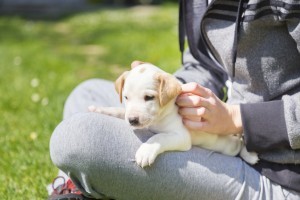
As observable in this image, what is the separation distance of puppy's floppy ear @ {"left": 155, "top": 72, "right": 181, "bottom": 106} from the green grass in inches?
34.5

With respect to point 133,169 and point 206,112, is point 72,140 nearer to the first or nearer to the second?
point 133,169

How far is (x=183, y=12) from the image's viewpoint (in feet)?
7.85

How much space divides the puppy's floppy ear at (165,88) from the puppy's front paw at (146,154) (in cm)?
14

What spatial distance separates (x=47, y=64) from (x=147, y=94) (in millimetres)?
3349

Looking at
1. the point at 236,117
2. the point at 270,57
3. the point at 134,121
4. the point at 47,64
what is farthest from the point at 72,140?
the point at 47,64

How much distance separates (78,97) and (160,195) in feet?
2.88

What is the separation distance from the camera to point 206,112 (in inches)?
73.2

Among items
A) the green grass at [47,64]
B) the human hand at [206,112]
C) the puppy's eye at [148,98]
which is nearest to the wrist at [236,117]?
the human hand at [206,112]

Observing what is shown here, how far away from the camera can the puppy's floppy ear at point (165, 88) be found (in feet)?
5.93

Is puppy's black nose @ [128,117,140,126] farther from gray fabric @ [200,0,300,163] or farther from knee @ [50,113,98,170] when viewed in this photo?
gray fabric @ [200,0,300,163]

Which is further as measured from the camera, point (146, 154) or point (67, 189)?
point (67, 189)

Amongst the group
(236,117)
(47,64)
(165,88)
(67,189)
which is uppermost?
(165,88)

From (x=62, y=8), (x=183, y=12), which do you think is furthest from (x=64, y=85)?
(x=62, y=8)

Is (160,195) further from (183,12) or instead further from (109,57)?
(109,57)
